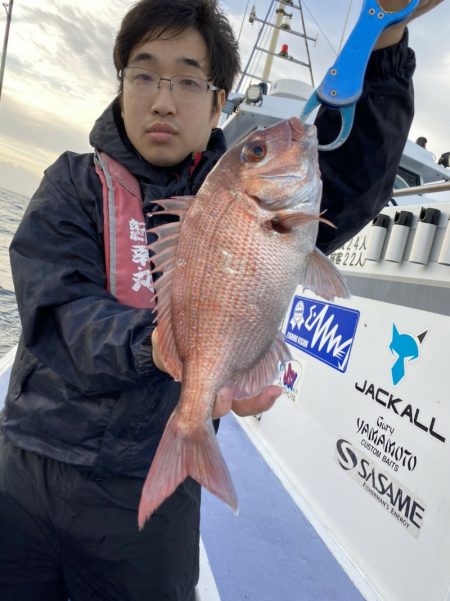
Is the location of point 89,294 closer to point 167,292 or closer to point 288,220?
point 167,292

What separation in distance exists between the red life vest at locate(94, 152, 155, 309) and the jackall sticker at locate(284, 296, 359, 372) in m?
2.14

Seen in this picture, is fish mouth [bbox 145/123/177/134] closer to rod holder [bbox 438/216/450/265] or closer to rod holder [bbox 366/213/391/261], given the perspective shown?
rod holder [bbox 438/216/450/265]

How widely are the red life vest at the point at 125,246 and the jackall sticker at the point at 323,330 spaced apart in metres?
2.14

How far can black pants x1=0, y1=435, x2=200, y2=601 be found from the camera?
67.0 inches

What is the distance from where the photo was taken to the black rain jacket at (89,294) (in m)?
1.54

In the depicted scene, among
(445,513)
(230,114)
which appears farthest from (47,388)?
(230,114)

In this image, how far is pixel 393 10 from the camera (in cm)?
140

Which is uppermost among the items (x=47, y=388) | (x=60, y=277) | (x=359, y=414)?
(x=60, y=277)

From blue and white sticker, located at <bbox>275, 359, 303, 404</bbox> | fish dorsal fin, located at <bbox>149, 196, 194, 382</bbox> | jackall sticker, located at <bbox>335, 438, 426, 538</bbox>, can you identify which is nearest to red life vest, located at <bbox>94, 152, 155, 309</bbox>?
fish dorsal fin, located at <bbox>149, 196, 194, 382</bbox>

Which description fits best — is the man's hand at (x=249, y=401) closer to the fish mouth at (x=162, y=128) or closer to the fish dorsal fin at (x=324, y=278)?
the fish dorsal fin at (x=324, y=278)

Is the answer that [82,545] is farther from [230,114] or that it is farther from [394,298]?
[230,114]

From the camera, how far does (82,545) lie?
170cm

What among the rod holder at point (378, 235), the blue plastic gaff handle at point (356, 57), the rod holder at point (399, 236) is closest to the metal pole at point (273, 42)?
the rod holder at point (378, 235)

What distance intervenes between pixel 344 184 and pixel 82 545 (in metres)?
1.48
